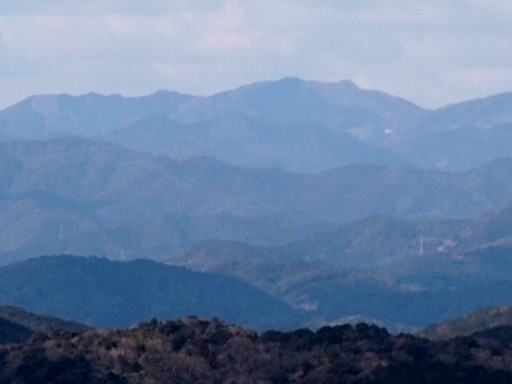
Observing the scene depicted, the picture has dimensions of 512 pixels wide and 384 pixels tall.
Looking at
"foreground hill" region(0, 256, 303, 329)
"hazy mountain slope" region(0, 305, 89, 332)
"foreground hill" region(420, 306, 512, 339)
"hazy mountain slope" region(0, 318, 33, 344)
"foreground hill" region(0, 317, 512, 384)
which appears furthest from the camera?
"foreground hill" region(0, 256, 303, 329)

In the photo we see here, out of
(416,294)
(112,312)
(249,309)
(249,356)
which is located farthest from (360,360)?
(416,294)

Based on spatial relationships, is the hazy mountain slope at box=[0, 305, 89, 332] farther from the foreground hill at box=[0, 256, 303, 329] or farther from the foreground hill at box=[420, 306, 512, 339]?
the foreground hill at box=[0, 256, 303, 329]

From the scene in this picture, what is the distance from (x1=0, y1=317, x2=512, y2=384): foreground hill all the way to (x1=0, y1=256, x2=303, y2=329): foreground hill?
10059 cm

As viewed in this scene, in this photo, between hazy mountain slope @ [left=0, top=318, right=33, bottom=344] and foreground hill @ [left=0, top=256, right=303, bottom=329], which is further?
foreground hill @ [left=0, top=256, right=303, bottom=329]

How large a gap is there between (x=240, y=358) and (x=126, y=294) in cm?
11443

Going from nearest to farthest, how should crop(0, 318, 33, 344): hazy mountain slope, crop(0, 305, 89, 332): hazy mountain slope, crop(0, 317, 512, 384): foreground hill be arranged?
crop(0, 317, 512, 384): foreground hill → crop(0, 318, 33, 344): hazy mountain slope → crop(0, 305, 89, 332): hazy mountain slope

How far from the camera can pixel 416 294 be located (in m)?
178

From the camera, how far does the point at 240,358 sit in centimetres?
4559

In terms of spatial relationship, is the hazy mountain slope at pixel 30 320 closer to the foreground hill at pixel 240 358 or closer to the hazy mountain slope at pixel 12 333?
the hazy mountain slope at pixel 12 333

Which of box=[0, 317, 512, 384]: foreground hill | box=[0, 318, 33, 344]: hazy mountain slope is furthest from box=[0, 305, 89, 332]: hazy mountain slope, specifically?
box=[0, 317, 512, 384]: foreground hill

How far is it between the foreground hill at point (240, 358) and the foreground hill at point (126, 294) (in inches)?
3960

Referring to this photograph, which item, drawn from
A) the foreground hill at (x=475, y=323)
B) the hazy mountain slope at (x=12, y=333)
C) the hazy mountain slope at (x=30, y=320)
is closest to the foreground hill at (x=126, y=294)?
the foreground hill at (x=475, y=323)

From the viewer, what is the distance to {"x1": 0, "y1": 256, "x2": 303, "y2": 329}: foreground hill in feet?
507

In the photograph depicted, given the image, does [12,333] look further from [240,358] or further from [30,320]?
[240,358]
